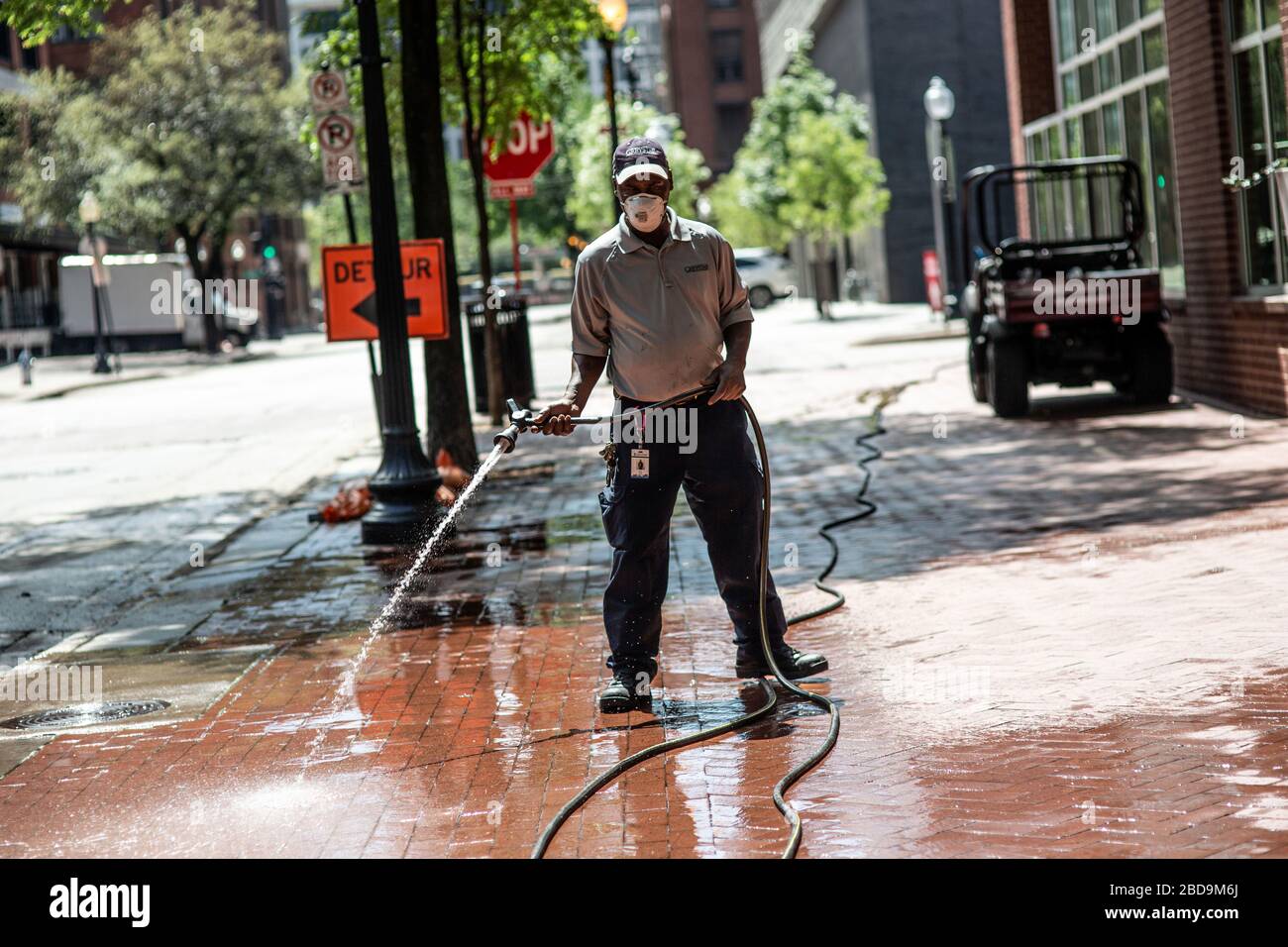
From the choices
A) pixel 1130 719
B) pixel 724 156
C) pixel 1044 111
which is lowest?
pixel 1130 719

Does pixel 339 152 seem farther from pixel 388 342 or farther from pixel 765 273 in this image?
pixel 765 273

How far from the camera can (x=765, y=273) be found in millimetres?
54562

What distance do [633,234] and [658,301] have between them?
254 mm

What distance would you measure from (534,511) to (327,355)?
35.1 meters

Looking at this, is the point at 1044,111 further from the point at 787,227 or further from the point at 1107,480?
the point at 787,227

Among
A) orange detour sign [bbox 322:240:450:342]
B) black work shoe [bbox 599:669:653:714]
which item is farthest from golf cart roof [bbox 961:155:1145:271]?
black work shoe [bbox 599:669:653:714]

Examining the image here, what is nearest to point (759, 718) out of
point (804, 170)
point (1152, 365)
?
point (1152, 365)

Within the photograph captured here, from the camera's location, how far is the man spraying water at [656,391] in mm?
6145

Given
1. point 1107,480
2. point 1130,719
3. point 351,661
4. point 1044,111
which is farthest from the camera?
point 1044,111

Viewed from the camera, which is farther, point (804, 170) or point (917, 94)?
point (917, 94)

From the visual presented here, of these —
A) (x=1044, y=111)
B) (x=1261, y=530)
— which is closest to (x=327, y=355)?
(x=1044, y=111)

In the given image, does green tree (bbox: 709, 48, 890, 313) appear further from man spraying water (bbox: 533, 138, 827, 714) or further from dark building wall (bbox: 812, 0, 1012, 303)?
man spraying water (bbox: 533, 138, 827, 714)

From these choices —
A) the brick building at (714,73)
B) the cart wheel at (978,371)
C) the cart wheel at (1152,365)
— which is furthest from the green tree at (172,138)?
the brick building at (714,73)

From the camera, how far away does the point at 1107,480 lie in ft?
38.2
